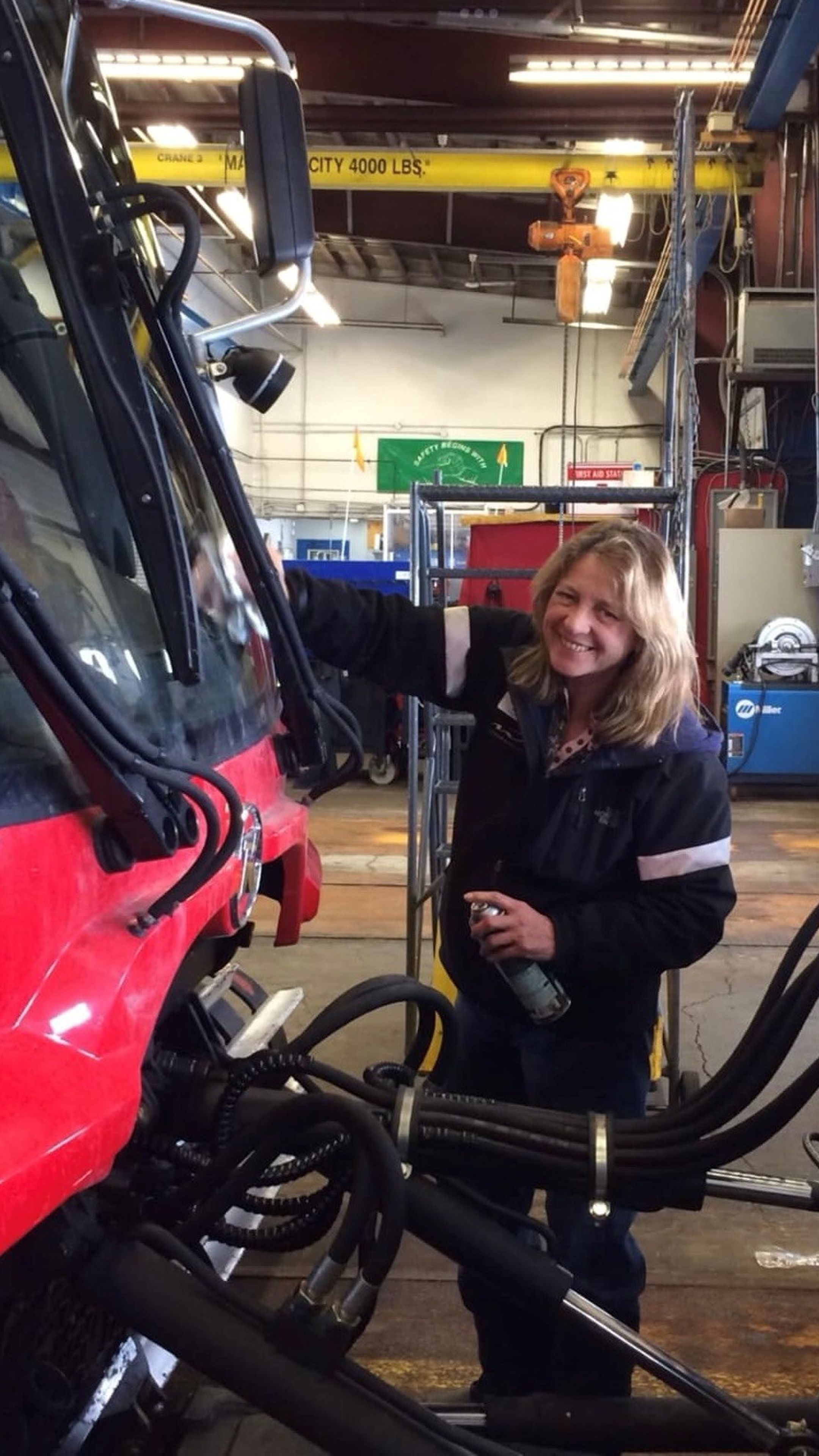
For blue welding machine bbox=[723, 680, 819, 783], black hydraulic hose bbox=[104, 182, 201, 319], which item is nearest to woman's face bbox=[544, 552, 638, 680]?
black hydraulic hose bbox=[104, 182, 201, 319]

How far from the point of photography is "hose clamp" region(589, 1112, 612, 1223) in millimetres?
1312

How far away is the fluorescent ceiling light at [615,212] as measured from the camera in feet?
30.7

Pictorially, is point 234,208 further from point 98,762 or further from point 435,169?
point 98,762

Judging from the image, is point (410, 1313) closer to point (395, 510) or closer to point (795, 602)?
point (795, 602)

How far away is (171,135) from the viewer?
31.2ft

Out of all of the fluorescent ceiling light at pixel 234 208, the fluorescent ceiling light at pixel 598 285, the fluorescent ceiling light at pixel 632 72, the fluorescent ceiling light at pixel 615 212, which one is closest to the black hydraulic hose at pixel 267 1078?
the fluorescent ceiling light at pixel 234 208

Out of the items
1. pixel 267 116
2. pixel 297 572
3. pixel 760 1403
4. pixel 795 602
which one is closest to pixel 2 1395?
pixel 760 1403

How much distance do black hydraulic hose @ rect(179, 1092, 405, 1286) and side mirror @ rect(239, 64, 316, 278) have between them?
1.06 metres

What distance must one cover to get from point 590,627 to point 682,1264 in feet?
5.75

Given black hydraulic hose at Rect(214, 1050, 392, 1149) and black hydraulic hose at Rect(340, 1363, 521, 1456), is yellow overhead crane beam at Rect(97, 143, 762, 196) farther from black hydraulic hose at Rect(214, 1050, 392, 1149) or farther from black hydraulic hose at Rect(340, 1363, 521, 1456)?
black hydraulic hose at Rect(340, 1363, 521, 1456)

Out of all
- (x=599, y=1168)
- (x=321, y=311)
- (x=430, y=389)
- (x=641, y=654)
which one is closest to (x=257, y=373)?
(x=641, y=654)

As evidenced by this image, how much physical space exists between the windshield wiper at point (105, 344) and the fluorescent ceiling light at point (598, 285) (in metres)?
10.4

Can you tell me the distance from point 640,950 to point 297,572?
0.92 m

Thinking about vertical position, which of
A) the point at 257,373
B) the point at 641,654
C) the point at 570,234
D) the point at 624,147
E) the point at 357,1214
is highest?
the point at 624,147
